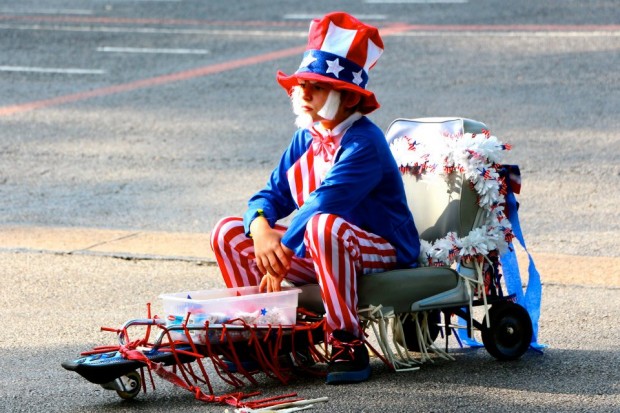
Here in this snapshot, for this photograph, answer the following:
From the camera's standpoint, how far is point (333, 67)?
3.95m

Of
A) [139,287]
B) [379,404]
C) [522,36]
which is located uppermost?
[522,36]

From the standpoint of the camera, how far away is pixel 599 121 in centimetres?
830

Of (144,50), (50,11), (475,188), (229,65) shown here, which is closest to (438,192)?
(475,188)

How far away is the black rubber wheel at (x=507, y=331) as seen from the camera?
4.09 m

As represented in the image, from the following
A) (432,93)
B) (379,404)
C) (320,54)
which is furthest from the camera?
(432,93)

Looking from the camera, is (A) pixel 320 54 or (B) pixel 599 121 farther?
(B) pixel 599 121

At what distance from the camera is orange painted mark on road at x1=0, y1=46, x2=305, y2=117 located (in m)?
9.72

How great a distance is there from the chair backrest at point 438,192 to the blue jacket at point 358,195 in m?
0.12

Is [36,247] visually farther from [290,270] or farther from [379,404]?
[379,404]

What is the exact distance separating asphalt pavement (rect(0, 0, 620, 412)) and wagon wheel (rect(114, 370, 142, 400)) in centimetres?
6

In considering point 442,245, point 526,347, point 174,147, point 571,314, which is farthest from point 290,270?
point 174,147

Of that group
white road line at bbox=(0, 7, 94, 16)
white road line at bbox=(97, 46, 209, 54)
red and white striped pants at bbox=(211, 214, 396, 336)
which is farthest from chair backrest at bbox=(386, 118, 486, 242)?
white road line at bbox=(0, 7, 94, 16)

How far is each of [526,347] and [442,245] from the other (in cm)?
44

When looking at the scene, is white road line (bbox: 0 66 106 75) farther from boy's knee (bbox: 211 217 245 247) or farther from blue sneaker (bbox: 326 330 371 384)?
blue sneaker (bbox: 326 330 371 384)
